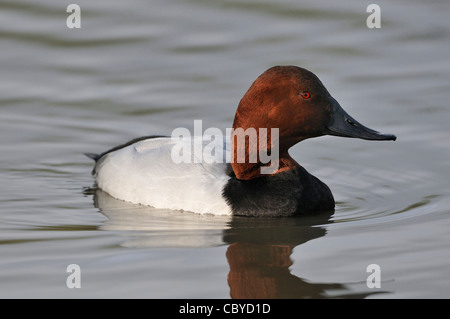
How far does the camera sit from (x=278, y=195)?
21.3ft

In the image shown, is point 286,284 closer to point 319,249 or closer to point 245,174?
point 319,249

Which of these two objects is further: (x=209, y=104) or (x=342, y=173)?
(x=209, y=104)

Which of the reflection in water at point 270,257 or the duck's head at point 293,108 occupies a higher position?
the duck's head at point 293,108

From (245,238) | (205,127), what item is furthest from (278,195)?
(205,127)

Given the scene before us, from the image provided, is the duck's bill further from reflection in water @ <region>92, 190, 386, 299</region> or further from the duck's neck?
reflection in water @ <region>92, 190, 386, 299</region>

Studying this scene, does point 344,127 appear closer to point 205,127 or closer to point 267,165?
point 267,165

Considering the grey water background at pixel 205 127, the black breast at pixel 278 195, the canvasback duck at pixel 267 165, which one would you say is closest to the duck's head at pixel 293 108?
the canvasback duck at pixel 267 165

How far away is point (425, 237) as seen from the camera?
587 cm

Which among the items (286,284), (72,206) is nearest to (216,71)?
(72,206)

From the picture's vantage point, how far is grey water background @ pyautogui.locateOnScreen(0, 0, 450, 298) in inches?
205

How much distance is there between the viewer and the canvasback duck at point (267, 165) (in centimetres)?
634

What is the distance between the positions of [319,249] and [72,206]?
2.22 meters

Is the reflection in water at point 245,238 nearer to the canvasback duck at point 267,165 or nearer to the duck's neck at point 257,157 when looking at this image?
the canvasback duck at point 267,165

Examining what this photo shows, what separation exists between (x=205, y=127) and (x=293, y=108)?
7.93ft
